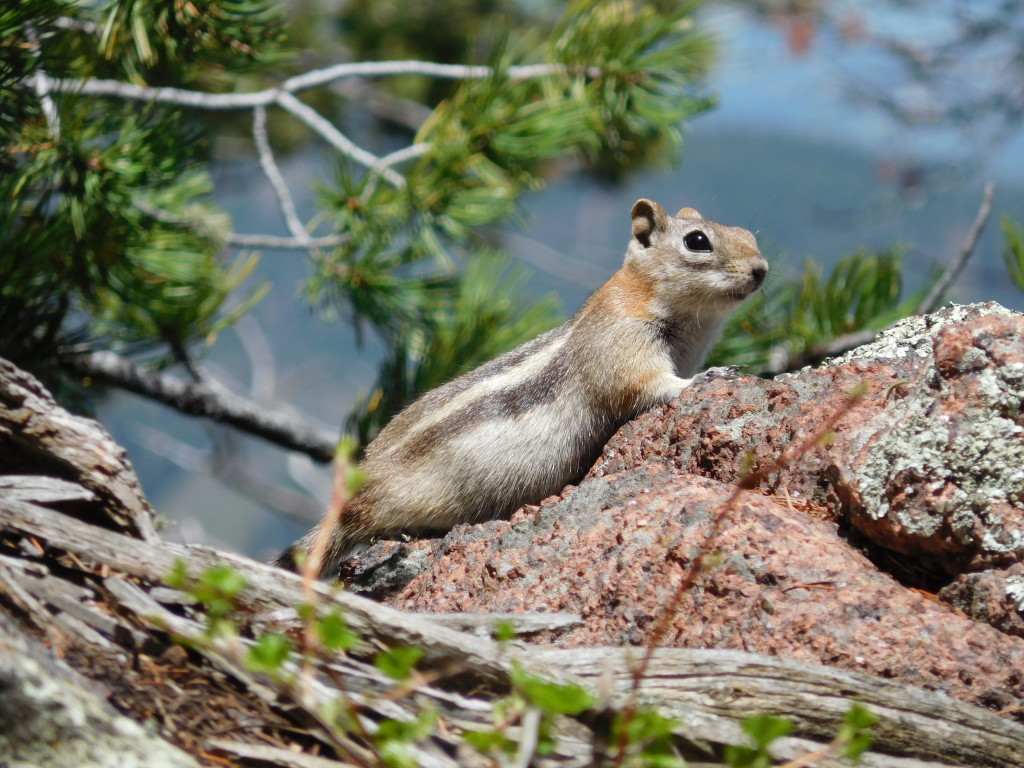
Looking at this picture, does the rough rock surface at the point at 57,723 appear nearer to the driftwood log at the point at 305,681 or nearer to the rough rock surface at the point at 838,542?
the driftwood log at the point at 305,681

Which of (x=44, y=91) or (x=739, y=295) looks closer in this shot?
(x=44, y=91)

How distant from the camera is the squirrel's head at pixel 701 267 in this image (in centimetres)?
334

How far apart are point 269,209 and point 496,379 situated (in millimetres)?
8187

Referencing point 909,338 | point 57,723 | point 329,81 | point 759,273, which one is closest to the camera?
point 57,723

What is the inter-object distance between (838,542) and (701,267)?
1.66 m

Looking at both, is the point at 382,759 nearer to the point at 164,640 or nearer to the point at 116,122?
the point at 164,640

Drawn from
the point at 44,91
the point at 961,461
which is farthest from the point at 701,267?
the point at 44,91

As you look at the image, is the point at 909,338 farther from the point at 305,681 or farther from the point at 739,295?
the point at 305,681

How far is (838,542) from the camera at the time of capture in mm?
1911

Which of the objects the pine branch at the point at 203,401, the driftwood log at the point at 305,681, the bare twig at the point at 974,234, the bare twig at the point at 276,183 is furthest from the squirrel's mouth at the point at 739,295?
the driftwood log at the point at 305,681

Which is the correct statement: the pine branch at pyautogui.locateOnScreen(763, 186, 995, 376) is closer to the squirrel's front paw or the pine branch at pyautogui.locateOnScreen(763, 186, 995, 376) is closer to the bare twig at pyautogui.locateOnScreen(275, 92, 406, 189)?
the squirrel's front paw

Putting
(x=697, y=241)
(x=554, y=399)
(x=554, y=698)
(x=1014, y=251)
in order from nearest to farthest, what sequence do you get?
(x=554, y=698) → (x=1014, y=251) → (x=554, y=399) → (x=697, y=241)

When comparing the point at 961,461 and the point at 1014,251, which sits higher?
the point at 1014,251

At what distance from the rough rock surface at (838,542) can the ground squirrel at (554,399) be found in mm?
A: 511
